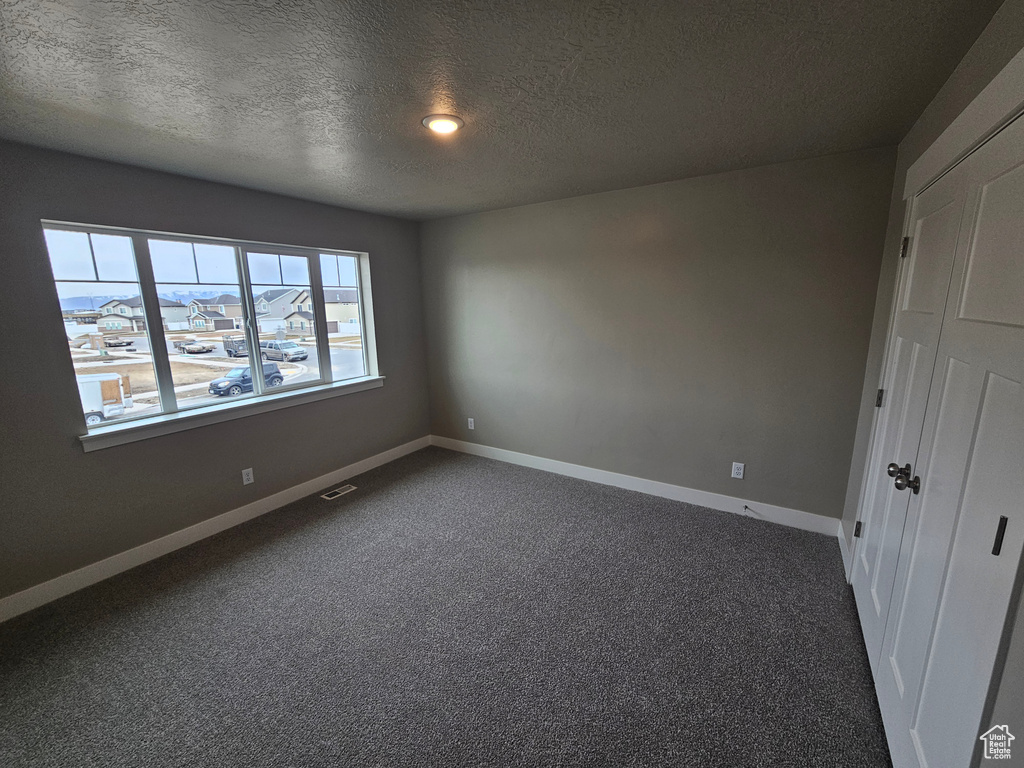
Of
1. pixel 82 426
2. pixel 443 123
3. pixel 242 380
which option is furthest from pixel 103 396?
pixel 443 123

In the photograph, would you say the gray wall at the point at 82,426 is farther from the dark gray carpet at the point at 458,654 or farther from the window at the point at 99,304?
the dark gray carpet at the point at 458,654

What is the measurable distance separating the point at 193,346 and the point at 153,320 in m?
0.28

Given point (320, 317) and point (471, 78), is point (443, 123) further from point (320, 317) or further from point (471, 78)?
point (320, 317)

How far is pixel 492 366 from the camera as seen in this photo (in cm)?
400

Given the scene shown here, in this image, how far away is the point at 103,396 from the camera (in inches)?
95.5

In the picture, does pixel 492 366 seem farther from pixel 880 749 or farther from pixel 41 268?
pixel 880 749

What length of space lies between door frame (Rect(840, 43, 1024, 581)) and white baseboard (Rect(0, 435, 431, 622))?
3.67 m

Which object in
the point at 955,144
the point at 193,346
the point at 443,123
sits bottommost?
the point at 193,346

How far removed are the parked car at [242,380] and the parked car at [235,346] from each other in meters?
0.11

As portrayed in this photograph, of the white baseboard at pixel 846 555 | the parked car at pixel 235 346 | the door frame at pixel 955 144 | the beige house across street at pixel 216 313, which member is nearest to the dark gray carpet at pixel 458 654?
the white baseboard at pixel 846 555

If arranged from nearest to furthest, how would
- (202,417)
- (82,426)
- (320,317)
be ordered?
(82,426) → (202,417) → (320,317)

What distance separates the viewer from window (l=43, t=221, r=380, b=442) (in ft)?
7.70

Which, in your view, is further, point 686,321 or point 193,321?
point 686,321

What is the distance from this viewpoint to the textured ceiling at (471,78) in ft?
3.85
